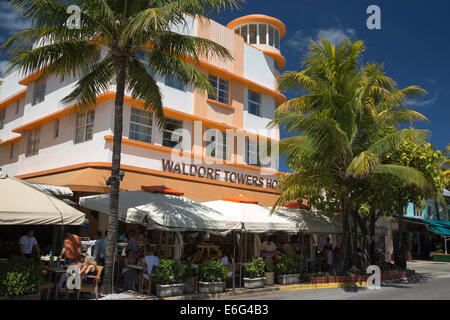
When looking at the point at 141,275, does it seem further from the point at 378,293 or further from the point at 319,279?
the point at 378,293

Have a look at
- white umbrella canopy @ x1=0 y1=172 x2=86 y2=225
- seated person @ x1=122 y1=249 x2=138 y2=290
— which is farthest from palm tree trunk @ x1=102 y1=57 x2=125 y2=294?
white umbrella canopy @ x1=0 y1=172 x2=86 y2=225

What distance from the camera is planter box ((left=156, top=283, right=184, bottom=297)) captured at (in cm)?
1074

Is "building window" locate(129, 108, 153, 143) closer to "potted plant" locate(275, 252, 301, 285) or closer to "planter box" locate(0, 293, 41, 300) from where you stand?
"potted plant" locate(275, 252, 301, 285)

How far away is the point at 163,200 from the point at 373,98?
1136 centimetres

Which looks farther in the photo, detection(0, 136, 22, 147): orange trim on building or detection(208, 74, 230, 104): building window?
detection(0, 136, 22, 147): orange trim on building

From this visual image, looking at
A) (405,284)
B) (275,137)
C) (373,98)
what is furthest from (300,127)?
(275,137)

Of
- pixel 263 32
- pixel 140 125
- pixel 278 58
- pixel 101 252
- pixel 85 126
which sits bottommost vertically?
pixel 101 252

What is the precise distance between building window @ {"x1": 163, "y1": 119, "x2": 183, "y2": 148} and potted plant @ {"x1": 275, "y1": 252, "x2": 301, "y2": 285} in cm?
754

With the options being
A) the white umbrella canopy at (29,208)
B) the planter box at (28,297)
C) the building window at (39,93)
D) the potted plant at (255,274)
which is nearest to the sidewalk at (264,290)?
the potted plant at (255,274)

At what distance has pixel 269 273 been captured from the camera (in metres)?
13.9

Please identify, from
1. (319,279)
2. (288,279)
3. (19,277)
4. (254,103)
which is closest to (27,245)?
(19,277)

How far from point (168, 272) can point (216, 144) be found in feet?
34.8

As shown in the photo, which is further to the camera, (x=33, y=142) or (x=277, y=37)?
(x=277, y=37)
